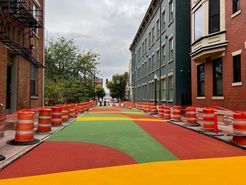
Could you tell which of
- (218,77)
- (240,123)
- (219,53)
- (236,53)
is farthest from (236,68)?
(240,123)

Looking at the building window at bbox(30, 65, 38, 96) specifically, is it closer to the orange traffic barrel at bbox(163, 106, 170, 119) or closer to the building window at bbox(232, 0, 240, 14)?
the orange traffic barrel at bbox(163, 106, 170, 119)

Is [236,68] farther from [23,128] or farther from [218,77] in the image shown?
[23,128]

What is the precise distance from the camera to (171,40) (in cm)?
3022

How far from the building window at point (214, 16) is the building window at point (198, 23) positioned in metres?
1.30

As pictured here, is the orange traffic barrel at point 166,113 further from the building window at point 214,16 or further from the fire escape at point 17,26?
the fire escape at point 17,26

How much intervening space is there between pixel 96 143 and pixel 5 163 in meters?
3.79

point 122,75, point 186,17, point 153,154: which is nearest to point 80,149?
point 153,154

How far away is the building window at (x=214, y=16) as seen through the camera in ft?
65.3

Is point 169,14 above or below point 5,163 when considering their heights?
above

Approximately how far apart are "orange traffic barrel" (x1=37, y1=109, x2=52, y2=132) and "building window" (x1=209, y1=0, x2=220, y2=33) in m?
12.3

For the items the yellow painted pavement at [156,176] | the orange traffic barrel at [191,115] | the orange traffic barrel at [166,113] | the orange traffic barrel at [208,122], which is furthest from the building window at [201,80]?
the yellow painted pavement at [156,176]

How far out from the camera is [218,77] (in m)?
19.8

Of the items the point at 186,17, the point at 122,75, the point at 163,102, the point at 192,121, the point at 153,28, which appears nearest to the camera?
the point at 192,121

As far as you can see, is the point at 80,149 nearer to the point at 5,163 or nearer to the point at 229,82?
the point at 5,163
